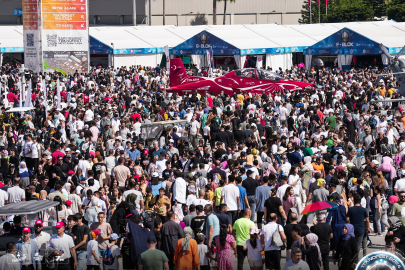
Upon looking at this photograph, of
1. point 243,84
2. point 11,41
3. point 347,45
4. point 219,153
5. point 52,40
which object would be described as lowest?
point 219,153

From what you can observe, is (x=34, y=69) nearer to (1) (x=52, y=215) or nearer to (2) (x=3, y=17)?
(1) (x=52, y=215)

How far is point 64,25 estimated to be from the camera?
A: 32969 mm

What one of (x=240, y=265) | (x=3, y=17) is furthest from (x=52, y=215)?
(x=3, y=17)

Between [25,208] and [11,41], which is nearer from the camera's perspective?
[25,208]

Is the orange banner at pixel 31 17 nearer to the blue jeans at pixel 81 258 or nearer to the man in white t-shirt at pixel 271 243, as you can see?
the blue jeans at pixel 81 258

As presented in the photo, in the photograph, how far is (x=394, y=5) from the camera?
7081cm

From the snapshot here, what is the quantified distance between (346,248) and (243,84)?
17264 mm

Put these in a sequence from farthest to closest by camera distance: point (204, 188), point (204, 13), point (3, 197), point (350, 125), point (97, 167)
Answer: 1. point (204, 13)
2. point (350, 125)
3. point (97, 167)
4. point (204, 188)
5. point (3, 197)

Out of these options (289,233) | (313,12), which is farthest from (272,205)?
(313,12)

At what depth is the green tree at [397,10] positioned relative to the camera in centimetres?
6906

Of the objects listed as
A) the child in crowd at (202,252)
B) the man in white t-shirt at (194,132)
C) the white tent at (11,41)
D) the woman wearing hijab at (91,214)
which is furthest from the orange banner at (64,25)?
the child in crowd at (202,252)

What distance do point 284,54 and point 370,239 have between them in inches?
1174

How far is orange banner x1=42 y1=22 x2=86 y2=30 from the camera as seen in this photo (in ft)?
107

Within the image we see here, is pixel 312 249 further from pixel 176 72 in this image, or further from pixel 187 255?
pixel 176 72
